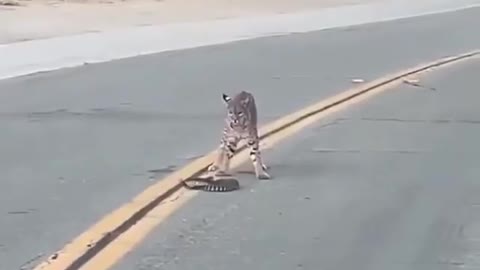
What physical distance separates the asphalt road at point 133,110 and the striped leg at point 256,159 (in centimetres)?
20

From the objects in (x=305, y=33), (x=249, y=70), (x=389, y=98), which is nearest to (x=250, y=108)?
(x=389, y=98)

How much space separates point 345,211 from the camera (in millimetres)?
8688

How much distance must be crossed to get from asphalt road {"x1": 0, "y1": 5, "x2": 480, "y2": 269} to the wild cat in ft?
0.94

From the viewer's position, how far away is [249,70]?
18.0 m

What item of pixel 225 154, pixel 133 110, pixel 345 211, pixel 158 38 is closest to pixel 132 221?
pixel 345 211

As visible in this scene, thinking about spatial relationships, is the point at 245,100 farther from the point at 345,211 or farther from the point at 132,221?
the point at 132,221

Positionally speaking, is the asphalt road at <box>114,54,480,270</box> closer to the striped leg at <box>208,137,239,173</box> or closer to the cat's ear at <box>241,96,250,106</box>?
the striped leg at <box>208,137,239,173</box>

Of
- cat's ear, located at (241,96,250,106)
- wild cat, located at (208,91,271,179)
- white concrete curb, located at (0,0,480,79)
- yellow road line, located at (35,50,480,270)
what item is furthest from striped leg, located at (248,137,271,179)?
white concrete curb, located at (0,0,480,79)

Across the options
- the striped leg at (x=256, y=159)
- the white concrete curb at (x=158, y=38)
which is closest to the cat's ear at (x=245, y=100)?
the striped leg at (x=256, y=159)

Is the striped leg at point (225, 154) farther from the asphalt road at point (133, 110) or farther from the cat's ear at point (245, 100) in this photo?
the asphalt road at point (133, 110)

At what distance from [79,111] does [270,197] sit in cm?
499

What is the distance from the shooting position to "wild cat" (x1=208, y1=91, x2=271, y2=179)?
31.9 ft

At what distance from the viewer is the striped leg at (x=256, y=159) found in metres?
9.80

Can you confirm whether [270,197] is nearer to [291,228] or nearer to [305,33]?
[291,228]
